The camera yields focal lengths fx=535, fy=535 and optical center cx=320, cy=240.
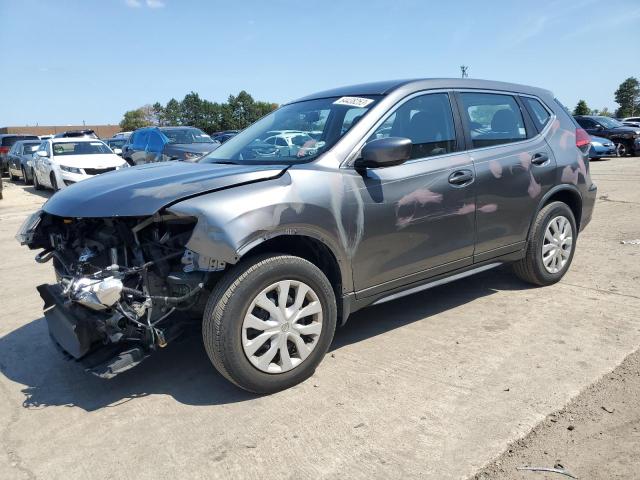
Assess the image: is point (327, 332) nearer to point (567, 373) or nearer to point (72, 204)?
point (567, 373)

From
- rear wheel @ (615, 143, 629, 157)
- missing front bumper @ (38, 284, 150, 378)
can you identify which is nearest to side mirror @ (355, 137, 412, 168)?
missing front bumper @ (38, 284, 150, 378)

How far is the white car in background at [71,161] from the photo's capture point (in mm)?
13578

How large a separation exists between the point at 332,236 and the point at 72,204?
157 cm

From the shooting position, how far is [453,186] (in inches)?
151

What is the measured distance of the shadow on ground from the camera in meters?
3.25

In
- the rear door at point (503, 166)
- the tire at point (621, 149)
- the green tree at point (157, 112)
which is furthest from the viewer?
the green tree at point (157, 112)

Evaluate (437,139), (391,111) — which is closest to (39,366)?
(391,111)

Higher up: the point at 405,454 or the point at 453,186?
the point at 453,186

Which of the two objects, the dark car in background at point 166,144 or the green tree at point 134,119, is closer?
the dark car in background at point 166,144

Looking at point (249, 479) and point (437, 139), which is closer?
point (249, 479)

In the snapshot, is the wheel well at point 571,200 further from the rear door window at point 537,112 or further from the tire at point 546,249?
the rear door window at point 537,112

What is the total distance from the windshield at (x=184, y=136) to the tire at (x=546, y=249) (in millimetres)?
10775

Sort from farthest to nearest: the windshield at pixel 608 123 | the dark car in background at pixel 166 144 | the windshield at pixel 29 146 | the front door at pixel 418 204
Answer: the windshield at pixel 608 123 < the windshield at pixel 29 146 < the dark car in background at pixel 166 144 < the front door at pixel 418 204

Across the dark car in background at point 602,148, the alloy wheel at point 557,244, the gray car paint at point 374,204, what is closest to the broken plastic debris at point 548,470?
the gray car paint at point 374,204
